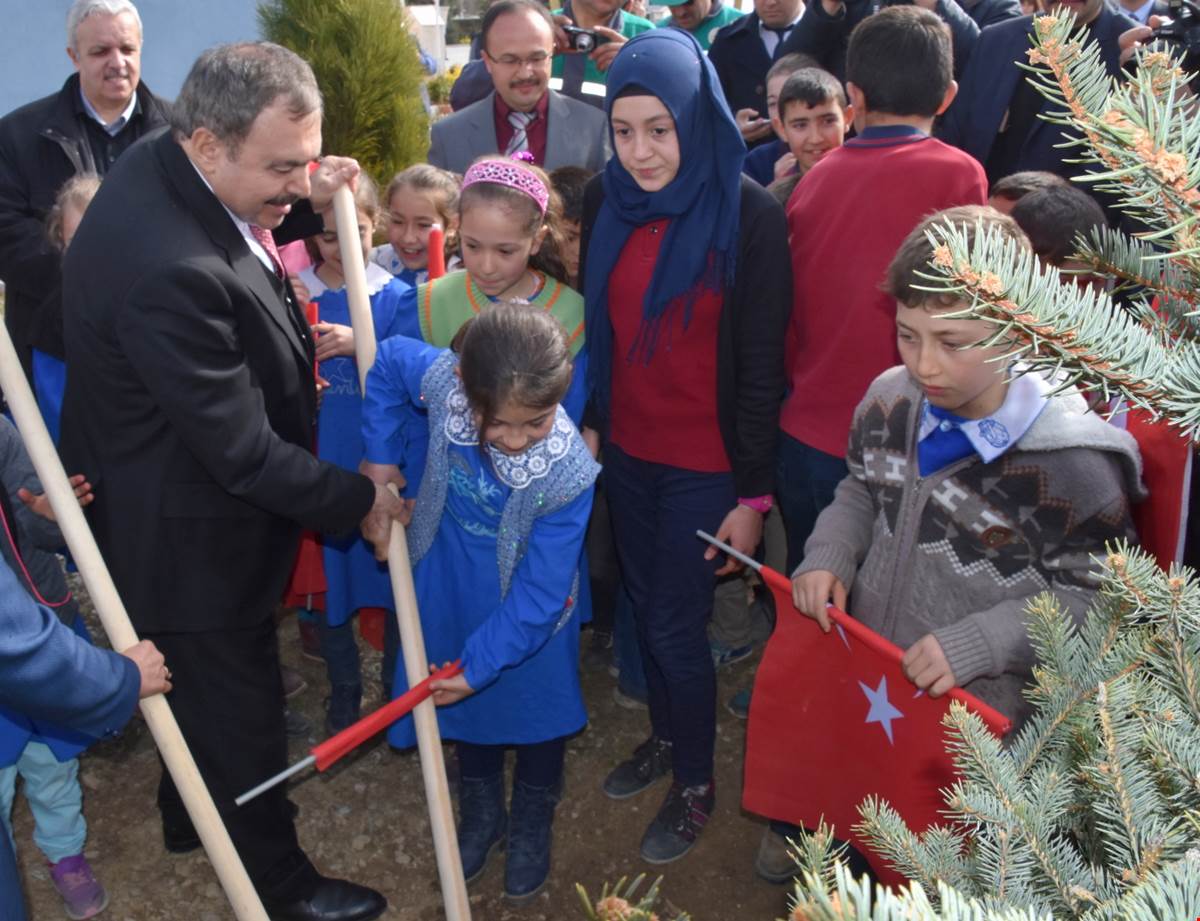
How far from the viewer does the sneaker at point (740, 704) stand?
12.8 ft

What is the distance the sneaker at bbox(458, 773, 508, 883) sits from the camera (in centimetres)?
316

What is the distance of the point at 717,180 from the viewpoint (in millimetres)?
2805

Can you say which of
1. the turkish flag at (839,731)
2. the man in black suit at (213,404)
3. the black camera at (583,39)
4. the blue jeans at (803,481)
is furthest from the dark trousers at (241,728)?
the black camera at (583,39)

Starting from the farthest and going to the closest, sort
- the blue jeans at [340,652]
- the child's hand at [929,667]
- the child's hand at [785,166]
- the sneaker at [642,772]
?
1. the child's hand at [785,166]
2. the blue jeans at [340,652]
3. the sneaker at [642,772]
4. the child's hand at [929,667]

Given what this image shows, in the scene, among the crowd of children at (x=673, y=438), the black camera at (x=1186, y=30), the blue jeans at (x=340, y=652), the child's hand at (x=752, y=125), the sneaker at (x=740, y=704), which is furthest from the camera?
the child's hand at (x=752, y=125)

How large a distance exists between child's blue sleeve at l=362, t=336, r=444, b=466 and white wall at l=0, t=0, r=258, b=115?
842 centimetres

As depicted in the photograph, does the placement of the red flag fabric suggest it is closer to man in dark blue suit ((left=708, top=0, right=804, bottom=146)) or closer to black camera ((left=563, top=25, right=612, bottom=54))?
man in dark blue suit ((left=708, top=0, right=804, bottom=146))

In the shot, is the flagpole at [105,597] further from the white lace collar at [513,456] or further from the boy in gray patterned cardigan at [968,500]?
the boy in gray patterned cardigan at [968,500]

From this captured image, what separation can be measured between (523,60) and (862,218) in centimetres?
200

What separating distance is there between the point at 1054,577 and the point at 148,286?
6.58ft

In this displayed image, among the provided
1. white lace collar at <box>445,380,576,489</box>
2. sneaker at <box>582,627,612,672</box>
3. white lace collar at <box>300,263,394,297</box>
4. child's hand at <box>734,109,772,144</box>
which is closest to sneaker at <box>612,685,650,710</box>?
sneaker at <box>582,627,612,672</box>

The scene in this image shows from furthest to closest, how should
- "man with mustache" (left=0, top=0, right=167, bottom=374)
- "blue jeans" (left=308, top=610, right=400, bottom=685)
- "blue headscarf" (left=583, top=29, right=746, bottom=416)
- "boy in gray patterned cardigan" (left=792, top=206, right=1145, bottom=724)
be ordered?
"man with mustache" (left=0, top=0, right=167, bottom=374), "blue jeans" (left=308, top=610, right=400, bottom=685), "blue headscarf" (left=583, top=29, right=746, bottom=416), "boy in gray patterned cardigan" (left=792, top=206, right=1145, bottom=724)

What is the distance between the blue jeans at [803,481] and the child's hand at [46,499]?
1894 millimetres

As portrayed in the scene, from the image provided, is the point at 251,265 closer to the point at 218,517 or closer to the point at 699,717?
the point at 218,517
